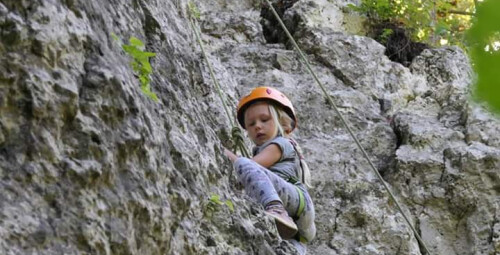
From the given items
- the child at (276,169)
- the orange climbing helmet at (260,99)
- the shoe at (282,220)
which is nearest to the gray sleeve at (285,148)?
the child at (276,169)

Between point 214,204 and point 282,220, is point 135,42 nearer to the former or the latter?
point 214,204

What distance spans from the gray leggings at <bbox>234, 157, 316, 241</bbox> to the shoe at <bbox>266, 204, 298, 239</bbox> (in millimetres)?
44

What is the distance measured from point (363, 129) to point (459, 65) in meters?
1.44

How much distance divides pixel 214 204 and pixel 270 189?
819mm

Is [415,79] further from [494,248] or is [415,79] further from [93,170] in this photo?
[93,170]

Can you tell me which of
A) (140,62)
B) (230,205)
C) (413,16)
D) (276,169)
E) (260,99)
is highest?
(140,62)

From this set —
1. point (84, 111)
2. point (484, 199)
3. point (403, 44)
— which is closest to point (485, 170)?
point (484, 199)

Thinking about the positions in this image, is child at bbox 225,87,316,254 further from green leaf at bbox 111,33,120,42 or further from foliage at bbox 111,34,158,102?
green leaf at bbox 111,33,120,42

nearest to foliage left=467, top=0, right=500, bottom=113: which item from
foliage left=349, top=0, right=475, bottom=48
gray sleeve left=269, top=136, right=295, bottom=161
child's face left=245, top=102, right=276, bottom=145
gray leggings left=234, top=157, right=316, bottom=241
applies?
gray leggings left=234, top=157, right=316, bottom=241

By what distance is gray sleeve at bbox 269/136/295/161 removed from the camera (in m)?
4.32

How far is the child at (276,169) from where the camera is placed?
376 cm

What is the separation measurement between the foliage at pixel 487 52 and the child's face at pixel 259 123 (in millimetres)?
3709

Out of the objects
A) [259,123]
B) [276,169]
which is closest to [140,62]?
[276,169]

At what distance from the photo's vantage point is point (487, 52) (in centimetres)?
83
